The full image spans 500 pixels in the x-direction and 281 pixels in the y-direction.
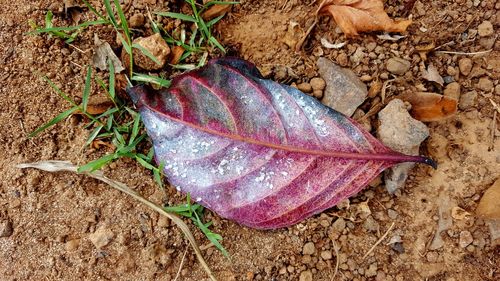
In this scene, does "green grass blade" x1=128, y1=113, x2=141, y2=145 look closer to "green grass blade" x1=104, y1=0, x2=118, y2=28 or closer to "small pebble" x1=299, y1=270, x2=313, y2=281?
"green grass blade" x1=104, y1=0, x2=118, y2=28

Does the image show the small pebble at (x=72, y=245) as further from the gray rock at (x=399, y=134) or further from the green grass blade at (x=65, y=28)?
the gray rock at (x=399, y=134)

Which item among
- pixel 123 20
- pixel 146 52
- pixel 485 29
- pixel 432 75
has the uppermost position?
pixel 123 20

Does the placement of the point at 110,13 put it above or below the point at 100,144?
above

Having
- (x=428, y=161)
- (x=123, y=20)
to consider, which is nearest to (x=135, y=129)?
(x=123, y=20)

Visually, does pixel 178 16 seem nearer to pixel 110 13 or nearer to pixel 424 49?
pixel 110 13

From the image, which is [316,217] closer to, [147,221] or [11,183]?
[147,221]

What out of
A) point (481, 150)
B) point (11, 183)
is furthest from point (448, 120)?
point (11, 183)
